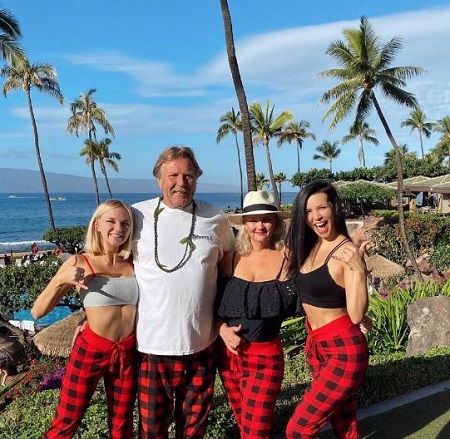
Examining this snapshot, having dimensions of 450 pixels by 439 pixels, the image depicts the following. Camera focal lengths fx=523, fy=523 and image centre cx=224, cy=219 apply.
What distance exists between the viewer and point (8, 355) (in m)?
6.79

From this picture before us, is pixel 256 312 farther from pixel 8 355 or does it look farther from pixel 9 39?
pixel 9 39

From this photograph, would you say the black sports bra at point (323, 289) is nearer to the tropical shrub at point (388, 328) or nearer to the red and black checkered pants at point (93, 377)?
the red and black checkered pants at point (93, 377)

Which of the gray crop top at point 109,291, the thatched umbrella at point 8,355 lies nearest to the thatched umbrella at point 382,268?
the thatched umbrella at point 8,355

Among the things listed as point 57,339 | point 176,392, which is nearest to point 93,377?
point 176,392

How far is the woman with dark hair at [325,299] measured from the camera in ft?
9.12

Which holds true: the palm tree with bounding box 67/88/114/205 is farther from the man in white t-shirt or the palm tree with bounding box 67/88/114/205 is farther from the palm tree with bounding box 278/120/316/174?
the man in white t-shirt

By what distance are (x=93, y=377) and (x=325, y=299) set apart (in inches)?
54.1

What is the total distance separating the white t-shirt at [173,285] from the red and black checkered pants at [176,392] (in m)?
0.10

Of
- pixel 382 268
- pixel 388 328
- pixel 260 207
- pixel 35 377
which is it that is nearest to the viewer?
pixel 260 207

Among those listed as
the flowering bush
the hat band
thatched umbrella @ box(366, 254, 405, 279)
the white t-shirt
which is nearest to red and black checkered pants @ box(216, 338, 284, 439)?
the white t-shirt

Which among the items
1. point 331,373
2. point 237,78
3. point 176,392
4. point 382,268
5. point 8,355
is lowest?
point 382,268

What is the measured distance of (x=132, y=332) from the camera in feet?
9.77

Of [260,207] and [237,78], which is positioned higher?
[237,78]

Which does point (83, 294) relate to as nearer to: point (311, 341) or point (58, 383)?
point (311, 341)
